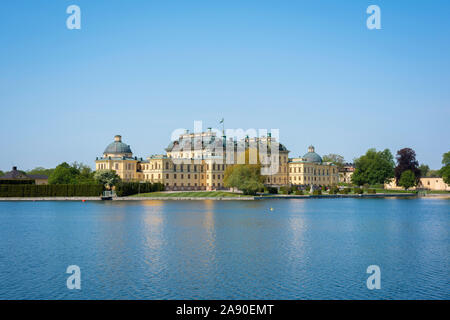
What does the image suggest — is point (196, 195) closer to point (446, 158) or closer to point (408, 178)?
point (408, 178)

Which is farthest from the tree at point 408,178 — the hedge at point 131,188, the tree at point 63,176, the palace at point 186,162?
the tree at point 63,176

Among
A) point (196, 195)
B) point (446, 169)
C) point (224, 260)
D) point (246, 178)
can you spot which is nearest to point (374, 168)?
point (446, 169)

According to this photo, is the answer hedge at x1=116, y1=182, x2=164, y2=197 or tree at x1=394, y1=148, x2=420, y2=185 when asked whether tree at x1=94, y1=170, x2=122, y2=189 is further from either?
tree at x1=394, y1=148, x2=420, y2=185

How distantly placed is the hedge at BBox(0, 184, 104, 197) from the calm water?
68.9 meters

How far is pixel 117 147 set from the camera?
6604 inches

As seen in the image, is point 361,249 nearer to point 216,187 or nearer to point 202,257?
point 202,257

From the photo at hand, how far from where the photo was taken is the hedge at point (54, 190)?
417 ft

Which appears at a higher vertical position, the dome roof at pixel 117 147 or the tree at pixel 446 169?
the dome roof at pixel 117 147

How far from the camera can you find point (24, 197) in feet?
416

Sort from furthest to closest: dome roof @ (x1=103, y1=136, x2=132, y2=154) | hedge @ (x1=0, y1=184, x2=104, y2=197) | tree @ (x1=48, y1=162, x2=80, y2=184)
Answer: dome roof @ (x1=103, y1=136, x2=132, y2=154), tree @ (x1=48, y1=162, x2=80, y2=184), hedge @ (x1=0, y1=184, x2=104, y2=197)

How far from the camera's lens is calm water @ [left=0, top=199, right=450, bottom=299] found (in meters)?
27.0

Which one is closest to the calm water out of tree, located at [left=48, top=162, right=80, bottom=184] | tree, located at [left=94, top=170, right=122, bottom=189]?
tree, located at [left=94, top=170, right=122, bottom=189]

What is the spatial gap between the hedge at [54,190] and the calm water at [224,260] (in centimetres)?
6885

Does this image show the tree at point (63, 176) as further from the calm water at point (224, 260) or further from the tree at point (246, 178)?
the calm water at point (224, 260)
